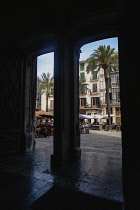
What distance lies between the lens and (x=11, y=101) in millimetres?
7047

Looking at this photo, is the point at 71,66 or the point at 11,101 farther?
the point at 11,101

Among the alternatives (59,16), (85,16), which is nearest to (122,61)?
(85,16)

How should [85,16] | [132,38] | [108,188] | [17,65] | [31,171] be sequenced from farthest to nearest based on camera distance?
1. [17,65]
2. [85,16]
3. [31,171]
4. [108,188]
5. [132,38]

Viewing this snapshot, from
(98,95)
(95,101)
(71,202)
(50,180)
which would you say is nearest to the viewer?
(71,202)

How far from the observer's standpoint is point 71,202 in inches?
109

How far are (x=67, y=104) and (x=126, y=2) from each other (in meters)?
4.53

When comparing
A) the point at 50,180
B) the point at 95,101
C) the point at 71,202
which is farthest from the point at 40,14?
the point at 95,101

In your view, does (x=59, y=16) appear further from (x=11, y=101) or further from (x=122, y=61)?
(x=122, y=61)

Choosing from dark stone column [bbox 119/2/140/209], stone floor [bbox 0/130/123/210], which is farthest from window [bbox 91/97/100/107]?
dark stone column [bbox 119/2/140/209]

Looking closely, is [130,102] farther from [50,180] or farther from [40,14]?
[40,14]

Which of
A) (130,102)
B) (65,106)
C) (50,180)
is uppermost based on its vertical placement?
(65,106)

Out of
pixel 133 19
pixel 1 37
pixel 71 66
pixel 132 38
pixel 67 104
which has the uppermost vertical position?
pixel 1 37

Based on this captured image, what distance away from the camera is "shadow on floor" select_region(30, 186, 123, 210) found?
2592 millimetres

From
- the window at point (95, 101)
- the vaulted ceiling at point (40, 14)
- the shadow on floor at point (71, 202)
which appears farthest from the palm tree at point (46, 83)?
the shadow on floor at point (71, 202)
